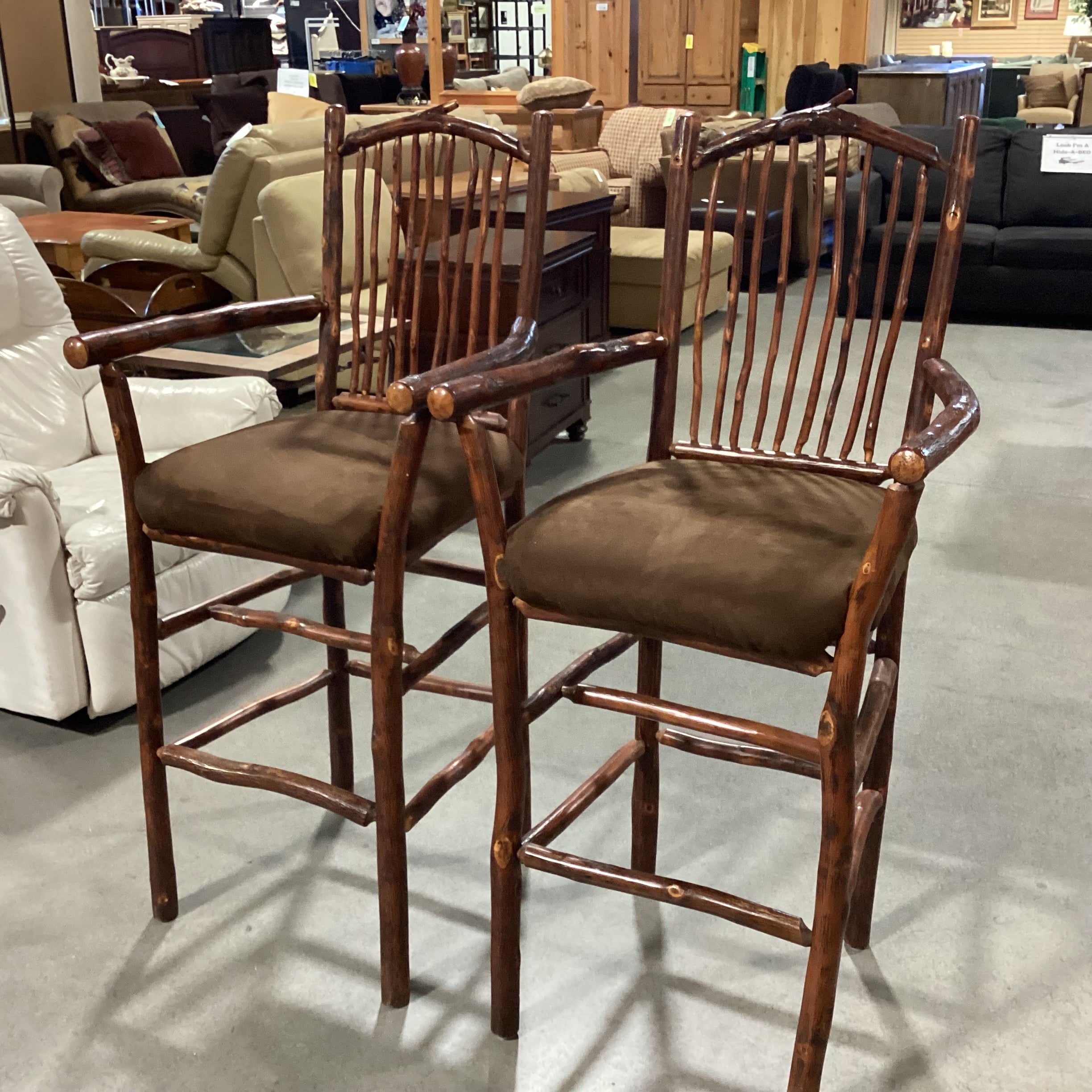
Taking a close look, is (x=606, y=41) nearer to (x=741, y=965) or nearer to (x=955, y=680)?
(x=955, y=680)

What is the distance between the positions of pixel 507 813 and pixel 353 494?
440 millimetres

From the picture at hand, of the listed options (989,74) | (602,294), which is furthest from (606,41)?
(602,294)

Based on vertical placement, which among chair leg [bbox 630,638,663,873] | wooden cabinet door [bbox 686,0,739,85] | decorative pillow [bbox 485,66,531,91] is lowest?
chair leg [bbox 630,638,663,873]

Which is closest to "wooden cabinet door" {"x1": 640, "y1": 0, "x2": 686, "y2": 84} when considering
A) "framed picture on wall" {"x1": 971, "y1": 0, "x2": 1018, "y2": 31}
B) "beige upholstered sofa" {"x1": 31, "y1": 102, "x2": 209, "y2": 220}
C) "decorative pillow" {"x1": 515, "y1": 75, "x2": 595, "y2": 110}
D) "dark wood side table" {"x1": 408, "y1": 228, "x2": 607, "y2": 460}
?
"decorative pillow" {"x1": 515, "y1": 75, "x2": 595, "y2": 110}

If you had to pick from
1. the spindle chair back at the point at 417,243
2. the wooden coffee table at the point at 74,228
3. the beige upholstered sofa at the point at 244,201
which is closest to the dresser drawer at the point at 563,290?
the beige upholstered sofa at the point at 244,201

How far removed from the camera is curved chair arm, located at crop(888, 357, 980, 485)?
104cm

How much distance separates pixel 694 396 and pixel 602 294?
241 centimetres

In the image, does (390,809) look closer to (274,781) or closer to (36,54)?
(274,781)

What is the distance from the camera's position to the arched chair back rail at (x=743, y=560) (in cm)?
118

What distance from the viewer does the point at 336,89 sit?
10258 millimetres

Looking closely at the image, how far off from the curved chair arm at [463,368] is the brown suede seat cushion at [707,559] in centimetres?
19

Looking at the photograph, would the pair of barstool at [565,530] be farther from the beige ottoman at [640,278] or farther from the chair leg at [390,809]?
the beige ottoman at [640,278]

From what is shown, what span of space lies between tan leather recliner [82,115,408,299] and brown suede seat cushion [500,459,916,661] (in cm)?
322

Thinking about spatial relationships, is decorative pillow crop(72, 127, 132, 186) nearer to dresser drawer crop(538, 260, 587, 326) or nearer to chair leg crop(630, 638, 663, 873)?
dresser drawer crop(538, 260, 587, 326)
